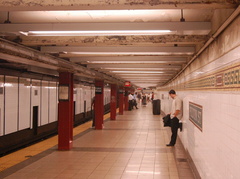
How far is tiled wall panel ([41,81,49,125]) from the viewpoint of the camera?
9883 mm

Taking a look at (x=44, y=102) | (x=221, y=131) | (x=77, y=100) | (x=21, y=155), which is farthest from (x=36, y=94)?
(x=221, y=131)

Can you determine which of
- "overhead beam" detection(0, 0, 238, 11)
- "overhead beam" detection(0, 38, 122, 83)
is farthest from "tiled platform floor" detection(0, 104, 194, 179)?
"overhead beam" detection(0, 0, 238, 11)

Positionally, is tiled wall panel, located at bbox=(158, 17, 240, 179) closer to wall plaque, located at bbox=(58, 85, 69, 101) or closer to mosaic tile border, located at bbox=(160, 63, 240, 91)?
mosaic tile border, located at bbox=(160, 63, 240, 91)

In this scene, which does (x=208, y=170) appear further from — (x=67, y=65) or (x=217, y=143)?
(x=67, y=65)

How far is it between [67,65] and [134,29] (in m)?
3.18

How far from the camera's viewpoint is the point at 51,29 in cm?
369

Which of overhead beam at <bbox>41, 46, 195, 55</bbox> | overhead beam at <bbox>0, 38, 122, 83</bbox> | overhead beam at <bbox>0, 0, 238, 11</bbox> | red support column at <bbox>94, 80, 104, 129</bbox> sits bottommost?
red support column at <bbox>94, 80, 104, 129</bbox>

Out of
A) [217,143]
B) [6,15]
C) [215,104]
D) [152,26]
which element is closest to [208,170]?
[217,143]

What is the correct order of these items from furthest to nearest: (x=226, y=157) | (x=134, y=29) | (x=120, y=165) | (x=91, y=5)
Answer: (x=120, y=165) → (x=134, y=29) → (x=226, y=157) → (x=91, y=5)

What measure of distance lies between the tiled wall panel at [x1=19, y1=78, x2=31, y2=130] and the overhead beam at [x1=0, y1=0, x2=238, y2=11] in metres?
6.17

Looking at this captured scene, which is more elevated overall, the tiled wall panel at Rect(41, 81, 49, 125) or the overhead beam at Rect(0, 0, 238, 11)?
the overhead beam at Rect(0, 0, 238, 11)

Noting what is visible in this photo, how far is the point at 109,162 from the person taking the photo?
6.29m

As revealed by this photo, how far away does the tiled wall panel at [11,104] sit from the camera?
7426 mm

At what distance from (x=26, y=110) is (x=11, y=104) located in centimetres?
101
